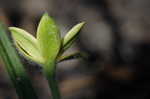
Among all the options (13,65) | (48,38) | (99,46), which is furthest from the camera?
(99,46)

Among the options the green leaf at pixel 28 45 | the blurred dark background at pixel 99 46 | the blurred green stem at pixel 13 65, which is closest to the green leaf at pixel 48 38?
the green leaf at pixel 28 45

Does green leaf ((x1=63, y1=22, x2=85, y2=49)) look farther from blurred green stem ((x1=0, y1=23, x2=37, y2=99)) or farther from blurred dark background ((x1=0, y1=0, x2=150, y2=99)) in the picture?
blurred dark background ((x1=0, y1=0, x2=150, y2=99))

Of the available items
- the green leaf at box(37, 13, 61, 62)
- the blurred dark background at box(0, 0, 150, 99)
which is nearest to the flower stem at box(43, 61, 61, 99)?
the green leaf at box(37, 13, 61, 62)

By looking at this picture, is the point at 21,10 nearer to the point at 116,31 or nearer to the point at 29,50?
the point at 116,31

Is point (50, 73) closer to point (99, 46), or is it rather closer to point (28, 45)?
point (28, 45)

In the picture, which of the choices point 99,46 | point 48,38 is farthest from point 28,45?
point 99,46

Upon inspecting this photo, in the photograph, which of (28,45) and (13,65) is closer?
(28,45)
